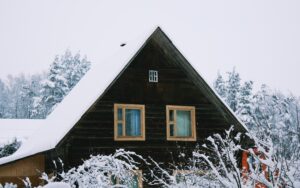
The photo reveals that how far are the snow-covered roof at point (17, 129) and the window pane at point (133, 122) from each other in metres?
22.2

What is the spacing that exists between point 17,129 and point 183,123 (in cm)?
2577

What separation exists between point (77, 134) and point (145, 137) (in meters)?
2.74

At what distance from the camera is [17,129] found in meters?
39.2

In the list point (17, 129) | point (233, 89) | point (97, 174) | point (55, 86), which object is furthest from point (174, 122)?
point (233, 89)

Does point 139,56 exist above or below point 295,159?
above

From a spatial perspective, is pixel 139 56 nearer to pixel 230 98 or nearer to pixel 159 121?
pixel 159 121

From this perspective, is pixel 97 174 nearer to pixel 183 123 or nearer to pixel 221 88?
pixel 183 123

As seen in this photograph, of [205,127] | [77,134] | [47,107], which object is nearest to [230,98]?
[47,107]

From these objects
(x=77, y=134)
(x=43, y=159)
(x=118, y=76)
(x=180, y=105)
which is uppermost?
(x=118, y=76)

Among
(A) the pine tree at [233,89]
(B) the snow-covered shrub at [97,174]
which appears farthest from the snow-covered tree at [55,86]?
(B) the snow-covered shrub at [97,174]

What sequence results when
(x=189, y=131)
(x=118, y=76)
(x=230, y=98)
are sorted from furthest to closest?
1. (x=230, y=98)
2. (x=189, y=131)
3. (x=118, y=76)

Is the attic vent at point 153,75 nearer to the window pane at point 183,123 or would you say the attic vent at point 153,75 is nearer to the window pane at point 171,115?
the window pane at point 171,115

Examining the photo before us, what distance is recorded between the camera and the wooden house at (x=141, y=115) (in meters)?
15.2

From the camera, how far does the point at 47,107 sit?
2212 inches
